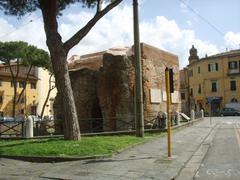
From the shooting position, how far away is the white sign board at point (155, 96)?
2760cm

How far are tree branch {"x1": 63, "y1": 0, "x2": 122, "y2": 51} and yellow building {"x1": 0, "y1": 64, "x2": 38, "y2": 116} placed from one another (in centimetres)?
5483

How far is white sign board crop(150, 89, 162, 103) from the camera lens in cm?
2760

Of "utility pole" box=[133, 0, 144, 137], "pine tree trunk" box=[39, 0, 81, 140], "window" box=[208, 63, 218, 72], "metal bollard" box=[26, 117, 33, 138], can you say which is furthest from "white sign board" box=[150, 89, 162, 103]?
"window" box=[208, 63, 218, 72]

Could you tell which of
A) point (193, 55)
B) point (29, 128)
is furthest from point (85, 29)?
point (193, 55)

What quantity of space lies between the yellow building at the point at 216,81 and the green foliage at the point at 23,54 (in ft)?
86.5

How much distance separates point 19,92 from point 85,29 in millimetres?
58479

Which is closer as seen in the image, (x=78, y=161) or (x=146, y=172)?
(x=146, y=172)

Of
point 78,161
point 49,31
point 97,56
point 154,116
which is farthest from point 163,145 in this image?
point 97,56

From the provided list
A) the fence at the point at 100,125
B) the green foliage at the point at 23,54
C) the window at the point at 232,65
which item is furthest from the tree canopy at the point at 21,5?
the window at the point at 232,65

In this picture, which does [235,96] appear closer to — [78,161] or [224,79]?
[224,79]

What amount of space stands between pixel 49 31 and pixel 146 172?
8277mm

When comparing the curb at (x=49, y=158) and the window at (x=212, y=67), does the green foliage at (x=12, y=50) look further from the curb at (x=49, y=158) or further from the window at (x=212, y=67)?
the curb at (x=49, y=158)

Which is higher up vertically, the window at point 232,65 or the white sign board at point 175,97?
the window at point 232,65

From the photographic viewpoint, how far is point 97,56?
107 ft
